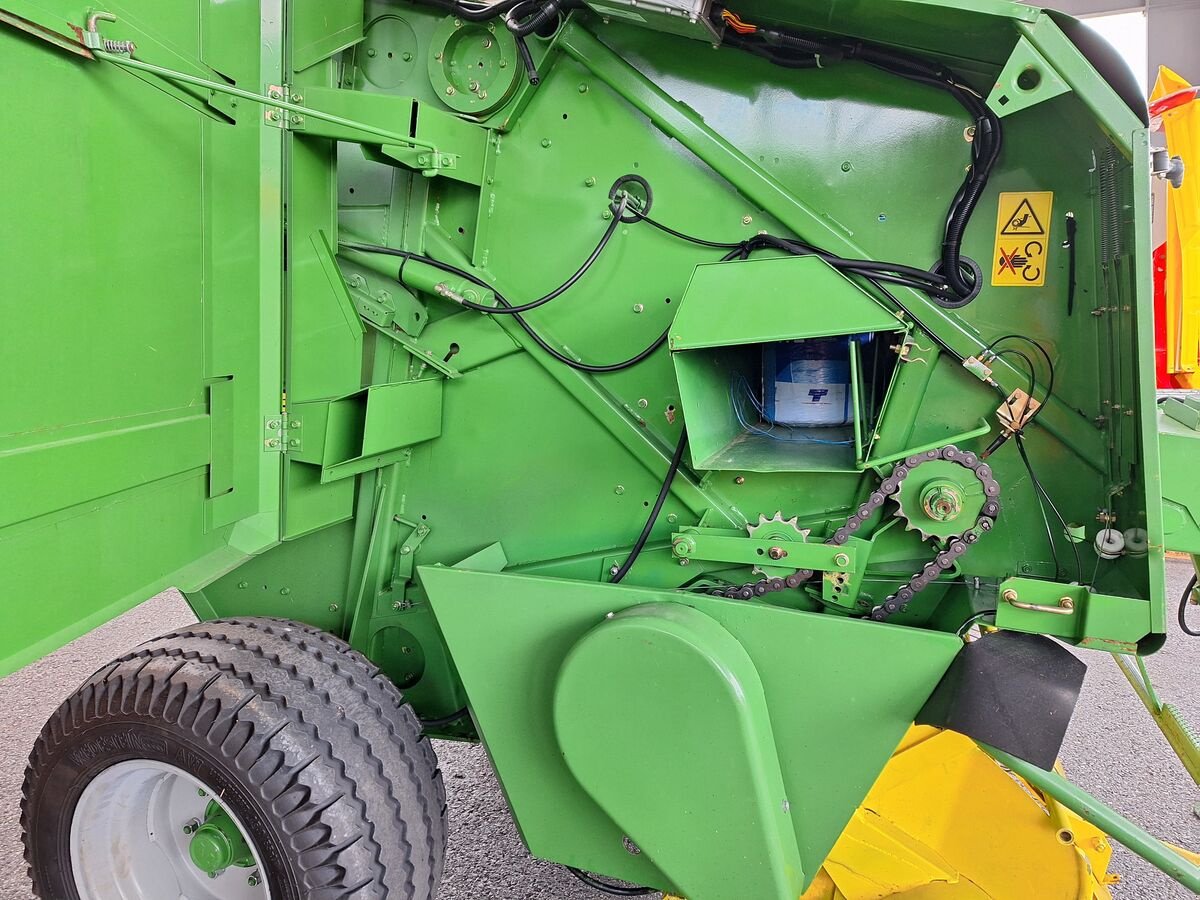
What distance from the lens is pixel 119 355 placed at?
4.75 ft

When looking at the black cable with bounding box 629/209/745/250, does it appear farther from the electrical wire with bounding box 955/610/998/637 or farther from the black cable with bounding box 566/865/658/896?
the black cable with bounding box 566/865/658/896

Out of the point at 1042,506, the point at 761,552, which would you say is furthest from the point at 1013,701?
the point at 761,552

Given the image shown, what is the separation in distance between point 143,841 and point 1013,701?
229cm

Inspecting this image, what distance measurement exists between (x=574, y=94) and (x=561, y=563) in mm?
1381

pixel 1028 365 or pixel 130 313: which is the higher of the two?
pixel 1028 365

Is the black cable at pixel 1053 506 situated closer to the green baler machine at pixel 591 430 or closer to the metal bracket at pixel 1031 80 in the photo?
the green baler machine at pixel 591 430

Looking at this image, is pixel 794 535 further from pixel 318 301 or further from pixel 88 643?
pixel 88 643

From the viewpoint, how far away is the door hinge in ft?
6.20

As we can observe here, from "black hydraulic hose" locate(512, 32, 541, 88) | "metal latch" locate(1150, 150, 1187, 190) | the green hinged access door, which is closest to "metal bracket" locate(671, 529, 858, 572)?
"metal latch" locate(1150, 150, 1187, 190)

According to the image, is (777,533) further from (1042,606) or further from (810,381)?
(1042,606)

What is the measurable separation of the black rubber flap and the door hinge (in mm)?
1777

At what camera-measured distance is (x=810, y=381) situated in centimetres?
197

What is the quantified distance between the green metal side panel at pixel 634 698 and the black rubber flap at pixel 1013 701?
61mm

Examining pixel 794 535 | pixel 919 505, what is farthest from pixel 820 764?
pixel 919 505
